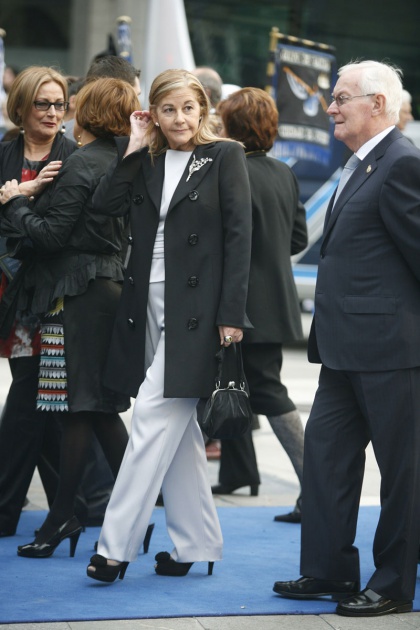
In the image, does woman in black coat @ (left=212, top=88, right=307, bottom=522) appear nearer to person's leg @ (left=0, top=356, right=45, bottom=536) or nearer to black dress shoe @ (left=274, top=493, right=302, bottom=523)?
black dress shoe @ (left=274, top=493, right=302, bottom=523)

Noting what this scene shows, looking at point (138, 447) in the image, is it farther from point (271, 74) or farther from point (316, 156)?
point (316, 156)

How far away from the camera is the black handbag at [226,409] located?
471 cm

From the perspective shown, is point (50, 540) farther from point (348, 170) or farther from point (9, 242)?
point (348, 170)

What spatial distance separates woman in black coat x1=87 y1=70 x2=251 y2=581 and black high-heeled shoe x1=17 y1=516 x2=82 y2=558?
0.48 m

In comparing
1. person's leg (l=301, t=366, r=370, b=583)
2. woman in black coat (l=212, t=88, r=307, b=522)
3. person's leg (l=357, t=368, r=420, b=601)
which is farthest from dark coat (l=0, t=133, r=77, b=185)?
person's leg (l=357, t=368, r=420, b=601)

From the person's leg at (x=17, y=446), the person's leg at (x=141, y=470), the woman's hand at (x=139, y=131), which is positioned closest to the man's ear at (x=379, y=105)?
the woman's hand at (x=139, y=131)

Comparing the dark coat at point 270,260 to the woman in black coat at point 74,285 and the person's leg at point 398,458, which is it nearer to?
the woman in black coat at point 74,285

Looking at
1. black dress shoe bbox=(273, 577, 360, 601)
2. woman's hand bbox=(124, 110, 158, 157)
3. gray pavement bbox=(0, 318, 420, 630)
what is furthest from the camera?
woman's hand bbox=(124, 110, 158, 157)

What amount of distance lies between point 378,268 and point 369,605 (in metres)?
1.16

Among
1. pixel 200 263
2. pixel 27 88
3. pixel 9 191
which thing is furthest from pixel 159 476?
pixel 27 88

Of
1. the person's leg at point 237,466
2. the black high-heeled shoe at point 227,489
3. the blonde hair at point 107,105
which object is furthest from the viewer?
the black high-heeled shoe at point 227,489

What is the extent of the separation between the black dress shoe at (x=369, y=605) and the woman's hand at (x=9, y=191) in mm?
2089

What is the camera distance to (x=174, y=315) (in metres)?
4.81

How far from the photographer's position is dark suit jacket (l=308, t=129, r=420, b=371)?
4.48 metres
